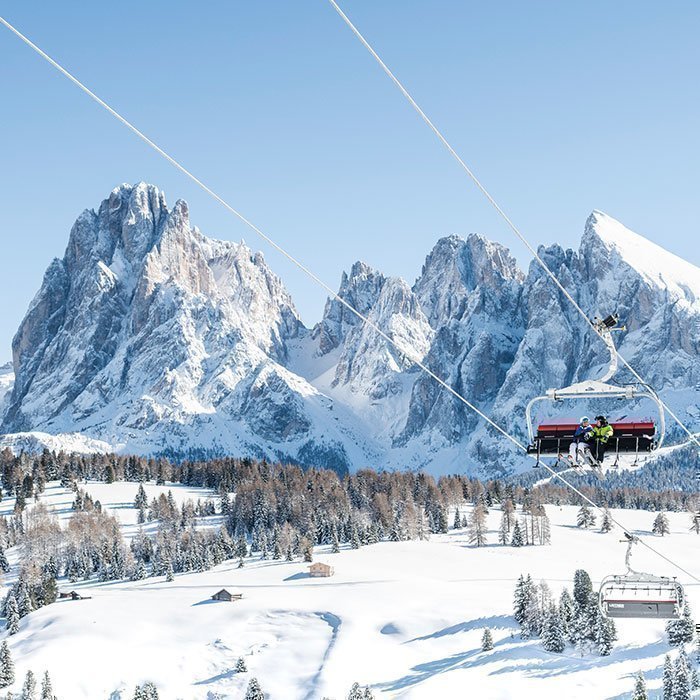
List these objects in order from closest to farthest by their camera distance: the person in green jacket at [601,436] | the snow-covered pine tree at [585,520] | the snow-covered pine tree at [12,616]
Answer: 1. the person in green jacket at [601,436]
2. the snow-covered pine tree at [12,616]
3. the snow-covered pine tree at [585,520]

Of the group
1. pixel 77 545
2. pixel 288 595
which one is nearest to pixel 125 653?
Result: pixel 288 595

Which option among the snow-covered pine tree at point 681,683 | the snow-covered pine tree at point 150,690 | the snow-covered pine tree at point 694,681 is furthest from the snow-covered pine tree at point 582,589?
the snow-covered pine tree at point 150,690

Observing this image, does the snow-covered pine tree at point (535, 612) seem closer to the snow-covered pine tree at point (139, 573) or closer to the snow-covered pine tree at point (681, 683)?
the snow-covered pine tree at point (681, 683)

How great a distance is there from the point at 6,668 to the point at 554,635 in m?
57.6

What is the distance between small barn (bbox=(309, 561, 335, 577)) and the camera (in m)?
145

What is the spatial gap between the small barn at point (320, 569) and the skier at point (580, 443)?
364ft

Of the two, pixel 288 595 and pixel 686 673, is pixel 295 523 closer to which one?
pixel 288 595

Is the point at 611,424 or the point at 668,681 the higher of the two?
the point at 611,424

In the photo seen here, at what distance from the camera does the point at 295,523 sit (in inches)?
7170

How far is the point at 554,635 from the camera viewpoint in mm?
106562

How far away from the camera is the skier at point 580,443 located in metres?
37.8

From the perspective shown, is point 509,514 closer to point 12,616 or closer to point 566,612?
point 566,612

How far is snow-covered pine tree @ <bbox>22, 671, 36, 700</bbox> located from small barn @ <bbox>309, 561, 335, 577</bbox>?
170 ft

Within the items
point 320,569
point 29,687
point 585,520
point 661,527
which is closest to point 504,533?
point 585,520
